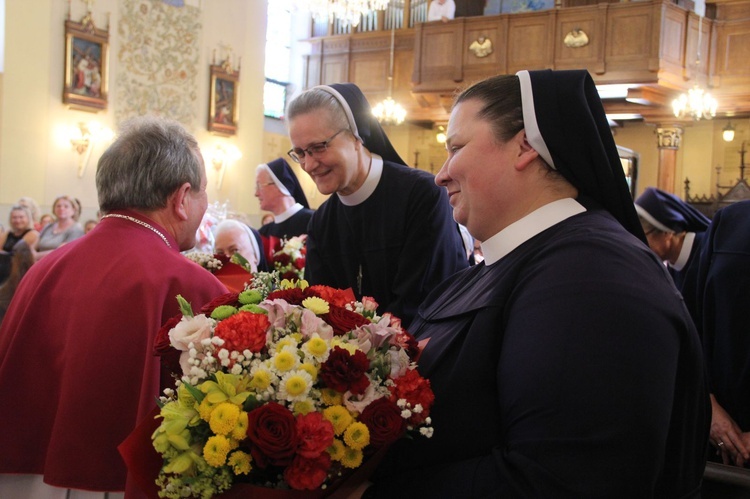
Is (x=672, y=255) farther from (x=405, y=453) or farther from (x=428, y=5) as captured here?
(x=428, y=5)

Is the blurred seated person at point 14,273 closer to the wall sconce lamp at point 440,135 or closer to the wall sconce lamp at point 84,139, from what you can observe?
the wall sconce lamp at point 84,139

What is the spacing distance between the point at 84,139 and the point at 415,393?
550 inches

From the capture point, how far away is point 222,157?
1697cm

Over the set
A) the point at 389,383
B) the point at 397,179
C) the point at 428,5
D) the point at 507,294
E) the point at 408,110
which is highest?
the point at 428,5

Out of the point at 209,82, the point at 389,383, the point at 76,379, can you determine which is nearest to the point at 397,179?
the point at 76,379

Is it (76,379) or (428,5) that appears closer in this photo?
(76,379)

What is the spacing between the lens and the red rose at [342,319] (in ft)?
5.30

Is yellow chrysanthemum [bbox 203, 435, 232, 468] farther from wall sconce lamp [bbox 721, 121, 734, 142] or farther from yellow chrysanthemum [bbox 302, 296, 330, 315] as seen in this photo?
wall sconce lamp [bbox 721, 121, 734, 142]

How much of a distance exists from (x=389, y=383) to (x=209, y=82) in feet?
52.2

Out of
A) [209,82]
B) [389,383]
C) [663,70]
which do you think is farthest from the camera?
[209,82]

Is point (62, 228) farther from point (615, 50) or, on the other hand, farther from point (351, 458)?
point (615, 50)

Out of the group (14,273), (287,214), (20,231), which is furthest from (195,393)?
(20,231)

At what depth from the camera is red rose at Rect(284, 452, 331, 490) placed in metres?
1.39

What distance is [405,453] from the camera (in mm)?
1717
